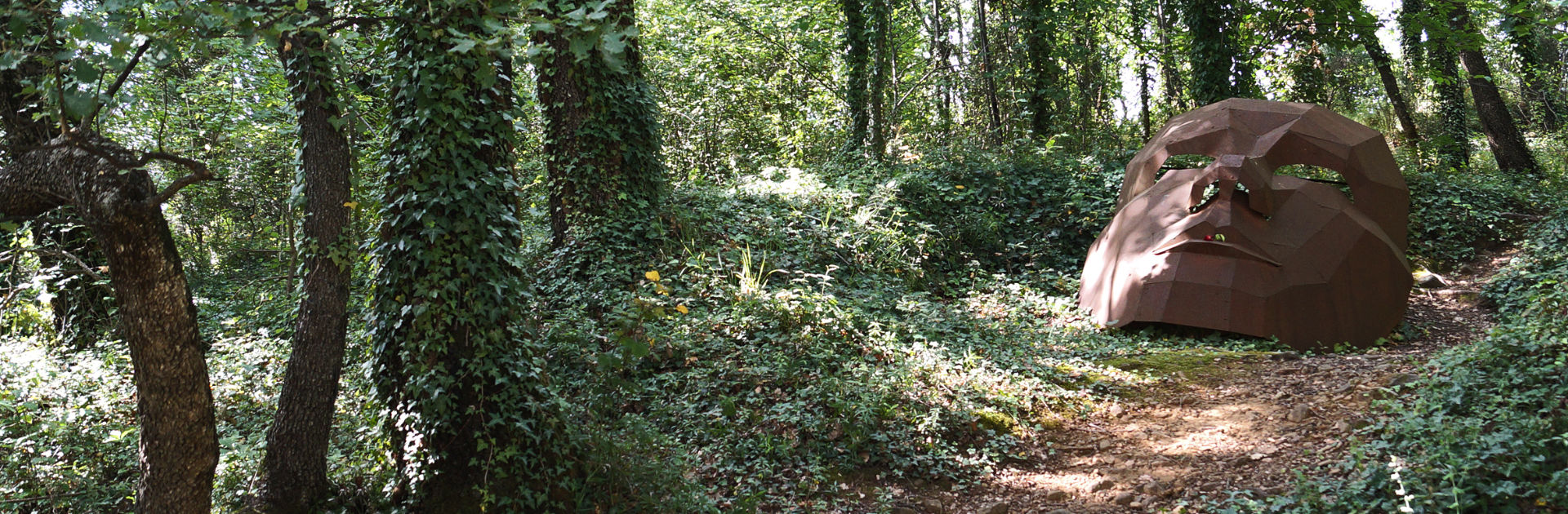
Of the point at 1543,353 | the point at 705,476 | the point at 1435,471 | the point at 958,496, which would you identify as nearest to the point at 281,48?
the point at 705,476

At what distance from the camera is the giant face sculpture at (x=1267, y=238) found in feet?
25.4

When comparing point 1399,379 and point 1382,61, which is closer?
point 1399,379

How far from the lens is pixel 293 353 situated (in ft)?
16.5

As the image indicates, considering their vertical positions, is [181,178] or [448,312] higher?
[181,178]

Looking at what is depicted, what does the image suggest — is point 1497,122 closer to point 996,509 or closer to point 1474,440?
point 1474,440

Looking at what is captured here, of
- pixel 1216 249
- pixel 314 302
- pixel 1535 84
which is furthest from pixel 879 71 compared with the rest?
pixel 1535 84

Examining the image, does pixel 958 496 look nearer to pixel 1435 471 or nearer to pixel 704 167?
pixel 1435 471

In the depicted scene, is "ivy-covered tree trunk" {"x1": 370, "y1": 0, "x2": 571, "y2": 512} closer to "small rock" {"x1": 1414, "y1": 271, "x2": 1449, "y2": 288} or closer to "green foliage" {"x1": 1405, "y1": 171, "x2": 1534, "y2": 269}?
"small rock" {"x1": 1414, "y1": 271, "x2": 1449, "y2": 288}

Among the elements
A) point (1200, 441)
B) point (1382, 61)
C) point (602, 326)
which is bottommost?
point (1200, 441)


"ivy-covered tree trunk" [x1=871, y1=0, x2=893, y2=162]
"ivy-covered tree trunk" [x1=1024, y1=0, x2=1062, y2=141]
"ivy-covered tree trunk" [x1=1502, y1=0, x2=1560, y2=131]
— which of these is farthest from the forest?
"ivy-covered tree trunk" [x1=1502, y1=0, x2=1560, y2=131]

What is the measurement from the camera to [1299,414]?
562 cm

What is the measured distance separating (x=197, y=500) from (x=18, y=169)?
5.49 feet

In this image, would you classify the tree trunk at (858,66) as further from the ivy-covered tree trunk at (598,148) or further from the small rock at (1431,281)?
the small rock at (1431,281)

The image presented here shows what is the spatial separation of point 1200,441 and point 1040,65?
441 inches
